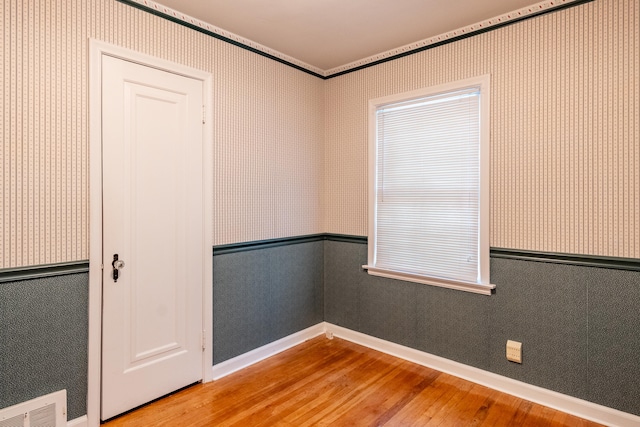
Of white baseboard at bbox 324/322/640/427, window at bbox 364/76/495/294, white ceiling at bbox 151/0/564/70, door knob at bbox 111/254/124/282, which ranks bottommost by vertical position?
white baseboard at bbox 324/322/640/427

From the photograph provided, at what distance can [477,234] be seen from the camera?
8.68 ft

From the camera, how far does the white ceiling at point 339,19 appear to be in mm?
2336

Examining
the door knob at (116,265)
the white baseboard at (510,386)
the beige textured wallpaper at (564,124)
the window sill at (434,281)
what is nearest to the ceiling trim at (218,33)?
the beige textured wallpaper at (564,124)

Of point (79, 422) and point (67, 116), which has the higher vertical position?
point (67, 116)

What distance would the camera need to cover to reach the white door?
7.11 feet

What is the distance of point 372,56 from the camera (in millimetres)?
3213

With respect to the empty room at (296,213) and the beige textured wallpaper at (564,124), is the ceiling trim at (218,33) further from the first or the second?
the beige textured wallpaper at (564,124)

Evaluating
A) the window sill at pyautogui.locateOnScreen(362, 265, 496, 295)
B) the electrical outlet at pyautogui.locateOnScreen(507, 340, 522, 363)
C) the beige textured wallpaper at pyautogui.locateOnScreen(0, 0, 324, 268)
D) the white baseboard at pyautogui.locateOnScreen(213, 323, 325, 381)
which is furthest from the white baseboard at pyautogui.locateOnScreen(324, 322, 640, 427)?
the beige textured wallpaper at pyautogui.locateOnScreen(0, 0, 324, 268)

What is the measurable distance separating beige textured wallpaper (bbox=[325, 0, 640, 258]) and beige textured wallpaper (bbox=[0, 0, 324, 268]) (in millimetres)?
1646

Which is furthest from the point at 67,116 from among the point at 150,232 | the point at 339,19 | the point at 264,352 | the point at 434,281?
the point at 434,281

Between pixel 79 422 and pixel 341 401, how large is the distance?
1556mm

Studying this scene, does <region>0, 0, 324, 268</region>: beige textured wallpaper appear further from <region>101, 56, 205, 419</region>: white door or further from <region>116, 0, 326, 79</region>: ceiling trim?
<region>101, 56, 205, 419</region>: white door

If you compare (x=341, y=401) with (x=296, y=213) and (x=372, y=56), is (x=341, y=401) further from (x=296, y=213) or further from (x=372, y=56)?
(x=372, y=56)

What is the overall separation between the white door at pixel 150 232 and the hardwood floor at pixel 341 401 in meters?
0.23
